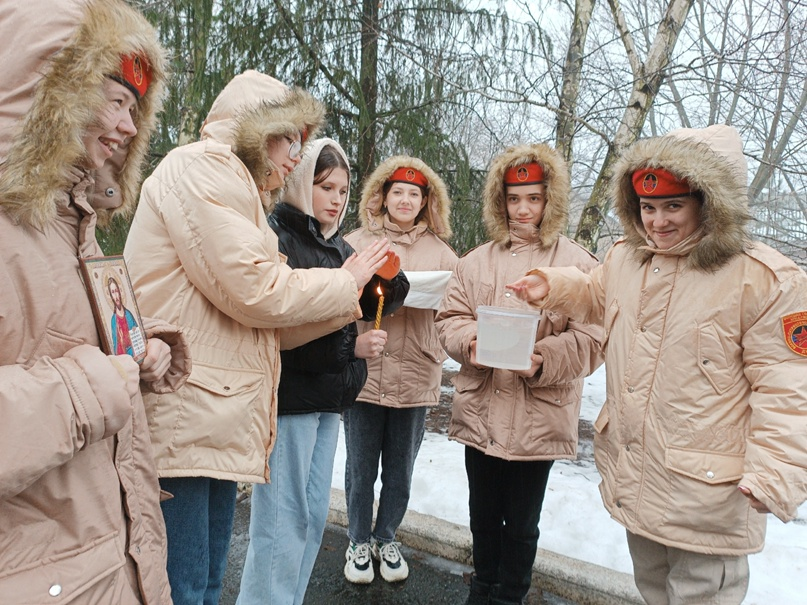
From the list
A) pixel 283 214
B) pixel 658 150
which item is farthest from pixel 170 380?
pixel 658 150

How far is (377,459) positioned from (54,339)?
2.31 m

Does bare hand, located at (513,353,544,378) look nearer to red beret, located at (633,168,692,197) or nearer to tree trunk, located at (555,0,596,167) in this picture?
red beret, located at (633,168,692,197)

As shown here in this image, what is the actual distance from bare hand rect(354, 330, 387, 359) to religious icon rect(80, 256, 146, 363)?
115cm

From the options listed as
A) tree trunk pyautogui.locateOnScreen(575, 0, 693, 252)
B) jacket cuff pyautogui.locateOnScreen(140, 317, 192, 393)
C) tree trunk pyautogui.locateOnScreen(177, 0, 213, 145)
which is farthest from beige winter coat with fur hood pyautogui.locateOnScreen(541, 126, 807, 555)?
tree trunk pyautogui.locateOnScreen(177, 0, 213, 145)

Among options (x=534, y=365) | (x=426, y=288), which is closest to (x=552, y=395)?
(x=534, y=365)

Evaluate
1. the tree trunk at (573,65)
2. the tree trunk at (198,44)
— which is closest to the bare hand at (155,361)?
the tree trunk at (198,44)

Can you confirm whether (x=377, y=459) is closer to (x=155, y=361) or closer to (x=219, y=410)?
(x=219, y=410)

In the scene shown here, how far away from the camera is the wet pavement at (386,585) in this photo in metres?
3.08

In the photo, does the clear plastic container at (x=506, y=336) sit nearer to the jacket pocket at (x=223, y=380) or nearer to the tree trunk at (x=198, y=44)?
the jacket pocket at (x=223, y=380)

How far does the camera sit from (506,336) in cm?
251

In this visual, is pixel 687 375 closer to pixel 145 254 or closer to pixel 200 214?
pixel 200 214

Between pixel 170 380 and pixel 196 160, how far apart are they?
73cm

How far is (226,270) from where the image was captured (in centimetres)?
178

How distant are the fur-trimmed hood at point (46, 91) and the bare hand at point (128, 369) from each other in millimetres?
350
